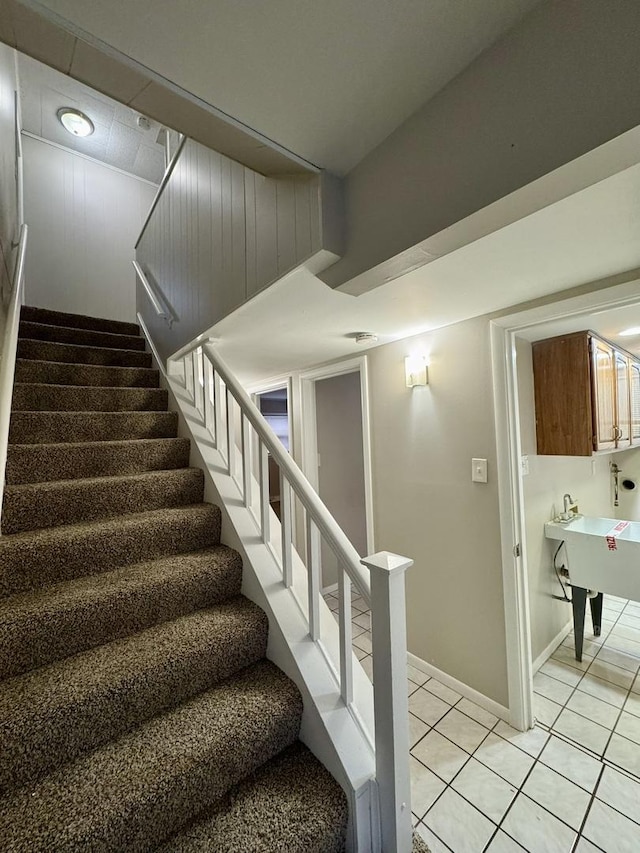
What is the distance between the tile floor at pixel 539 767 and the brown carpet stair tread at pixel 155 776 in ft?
2.96

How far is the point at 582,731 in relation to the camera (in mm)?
1751

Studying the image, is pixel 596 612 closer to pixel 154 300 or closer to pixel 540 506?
pixel 540 506

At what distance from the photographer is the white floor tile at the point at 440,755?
1583mm

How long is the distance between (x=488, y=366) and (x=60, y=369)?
8.90 feet

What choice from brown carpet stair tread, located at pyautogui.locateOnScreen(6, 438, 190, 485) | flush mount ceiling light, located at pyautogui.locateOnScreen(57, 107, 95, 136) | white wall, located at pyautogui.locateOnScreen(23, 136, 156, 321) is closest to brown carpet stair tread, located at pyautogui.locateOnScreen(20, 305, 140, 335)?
white wall, located at pyautogui.locateOnScreen(23, 136, 156, 321)

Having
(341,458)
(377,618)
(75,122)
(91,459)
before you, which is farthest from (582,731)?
(75,122)

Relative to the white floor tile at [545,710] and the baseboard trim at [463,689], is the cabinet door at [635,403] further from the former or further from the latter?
the baseboard trim at [463,689]

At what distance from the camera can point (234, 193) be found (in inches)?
63.2

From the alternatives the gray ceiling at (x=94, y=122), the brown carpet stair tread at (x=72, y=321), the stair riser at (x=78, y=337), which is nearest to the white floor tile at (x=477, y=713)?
the stair riser at (x=78, y=337)

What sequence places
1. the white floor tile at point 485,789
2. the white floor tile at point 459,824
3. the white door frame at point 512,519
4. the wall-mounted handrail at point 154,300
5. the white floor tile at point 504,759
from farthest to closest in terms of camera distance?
the wall-mounted handrail at point 154,300, the white door frame at point 512,519, the white floor tile at point 504,759, the white floor tile at point 485,789, the white floor tile at point 459,824

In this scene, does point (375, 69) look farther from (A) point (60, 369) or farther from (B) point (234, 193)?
(A) point (60, 369)

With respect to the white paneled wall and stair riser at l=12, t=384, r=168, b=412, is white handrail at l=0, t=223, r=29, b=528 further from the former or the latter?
the white paneled wall

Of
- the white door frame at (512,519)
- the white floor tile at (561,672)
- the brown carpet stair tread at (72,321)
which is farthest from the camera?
the brown carpet stair tread at (72,321)

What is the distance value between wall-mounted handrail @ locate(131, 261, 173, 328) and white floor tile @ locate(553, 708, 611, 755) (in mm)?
3390
